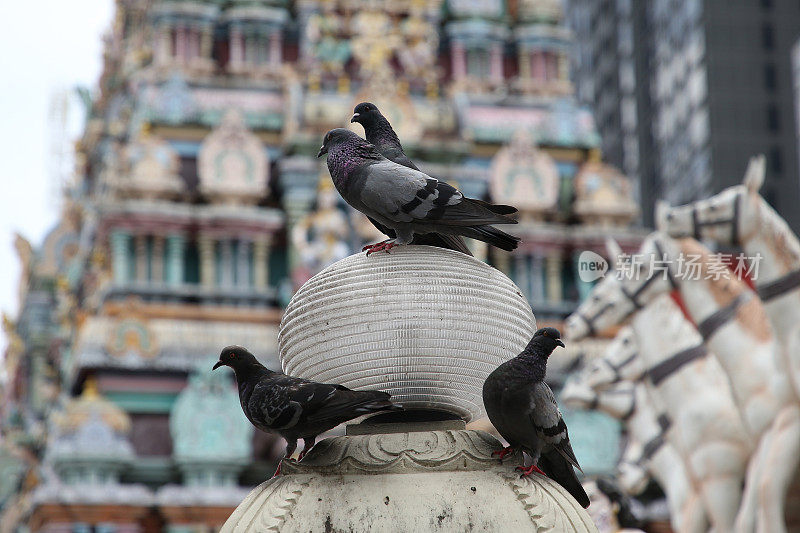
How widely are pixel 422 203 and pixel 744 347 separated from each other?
14.2 m

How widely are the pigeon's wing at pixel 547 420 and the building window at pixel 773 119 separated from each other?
7334 cm

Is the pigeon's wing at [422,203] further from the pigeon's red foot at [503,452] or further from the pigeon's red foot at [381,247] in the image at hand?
the pigeon's red foot at [503,452]

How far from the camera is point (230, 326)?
35.6 metres

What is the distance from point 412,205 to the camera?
23.5 feet

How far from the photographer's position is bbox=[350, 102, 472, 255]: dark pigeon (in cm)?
738

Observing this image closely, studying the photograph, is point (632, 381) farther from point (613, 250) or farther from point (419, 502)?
point (419, 502)

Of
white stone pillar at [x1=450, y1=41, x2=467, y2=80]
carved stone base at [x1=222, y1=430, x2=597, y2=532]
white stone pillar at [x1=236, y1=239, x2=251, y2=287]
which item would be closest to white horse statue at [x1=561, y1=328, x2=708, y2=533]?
white stone pillar at [x1=236, y1=239, x2=251, y2=287]

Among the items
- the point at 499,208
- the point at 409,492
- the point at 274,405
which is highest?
the point at 499,208

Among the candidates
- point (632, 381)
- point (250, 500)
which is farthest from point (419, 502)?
point (632, 381)

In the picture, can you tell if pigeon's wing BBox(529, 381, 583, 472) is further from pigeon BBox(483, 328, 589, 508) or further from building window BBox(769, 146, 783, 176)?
building window BBox(769, 146, 783, 176)

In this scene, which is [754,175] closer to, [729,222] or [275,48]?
[729,222]

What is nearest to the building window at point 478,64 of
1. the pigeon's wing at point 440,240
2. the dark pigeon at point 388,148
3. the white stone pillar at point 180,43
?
the white stone pillar at point 180,43

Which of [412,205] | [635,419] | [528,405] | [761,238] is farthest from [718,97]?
[528,405]

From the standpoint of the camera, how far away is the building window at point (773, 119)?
77.7m
